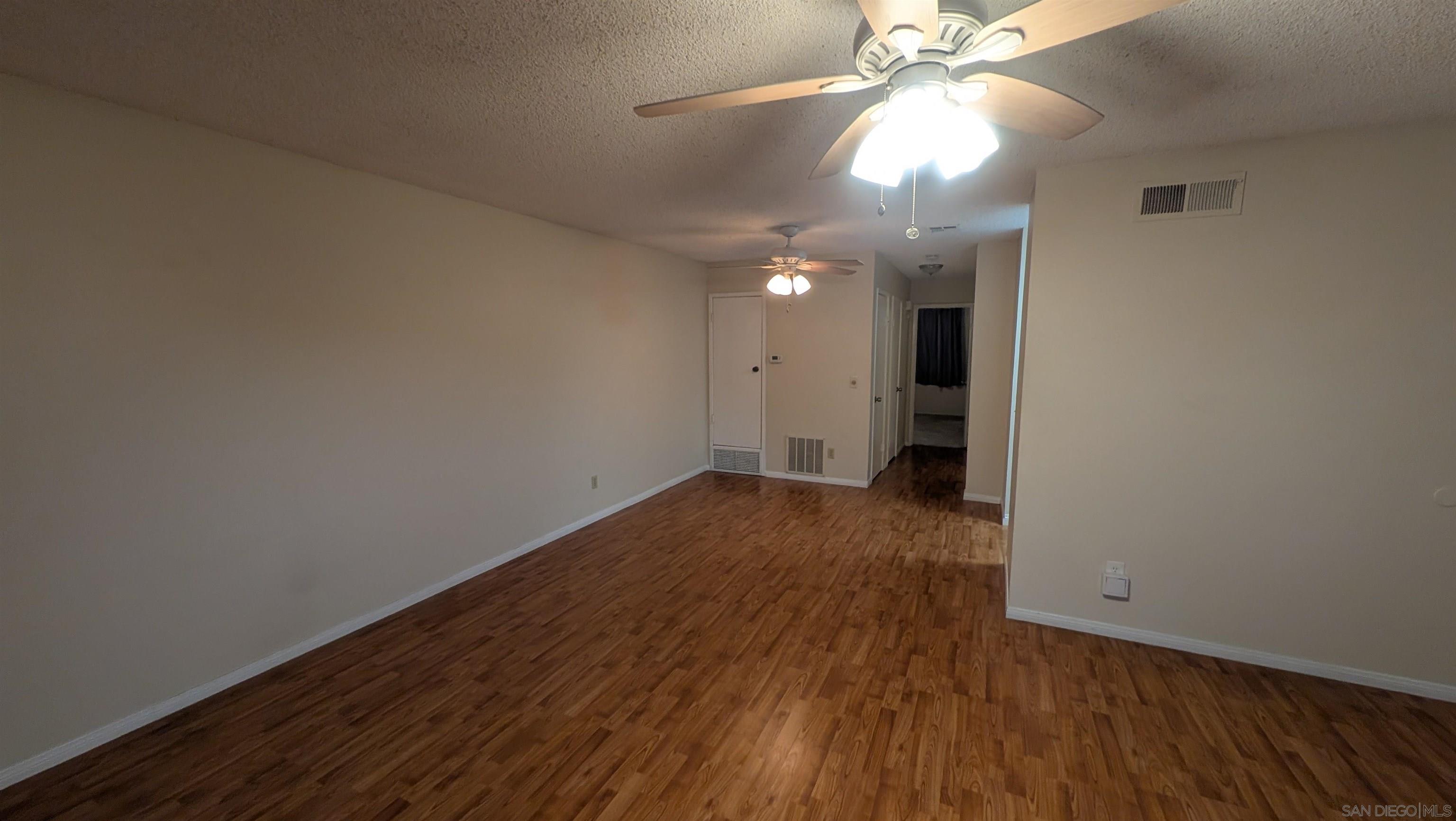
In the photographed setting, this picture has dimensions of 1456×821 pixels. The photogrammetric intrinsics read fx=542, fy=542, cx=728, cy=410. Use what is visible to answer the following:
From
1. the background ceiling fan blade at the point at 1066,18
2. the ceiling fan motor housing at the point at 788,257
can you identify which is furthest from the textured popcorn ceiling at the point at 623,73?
the ceiling fan motor housing at the point at 788,257

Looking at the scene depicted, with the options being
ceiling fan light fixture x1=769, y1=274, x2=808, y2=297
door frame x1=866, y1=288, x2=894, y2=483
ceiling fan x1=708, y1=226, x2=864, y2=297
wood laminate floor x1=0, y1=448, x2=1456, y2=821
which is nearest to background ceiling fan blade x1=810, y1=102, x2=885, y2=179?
wood laminate floor x1=0, y1=448, x2=1456, y2=821

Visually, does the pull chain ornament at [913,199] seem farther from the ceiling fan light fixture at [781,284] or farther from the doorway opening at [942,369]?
the doorway opening at [942,369]

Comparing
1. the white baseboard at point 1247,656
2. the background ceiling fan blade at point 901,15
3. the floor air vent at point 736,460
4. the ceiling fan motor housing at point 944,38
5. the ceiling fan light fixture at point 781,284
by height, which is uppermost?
the ceiling fan motor housing at point 944,38

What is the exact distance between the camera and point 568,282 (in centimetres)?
424

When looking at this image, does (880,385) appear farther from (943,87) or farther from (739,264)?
(943,87)

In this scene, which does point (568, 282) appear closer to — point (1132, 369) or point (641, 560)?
point (641, 560)

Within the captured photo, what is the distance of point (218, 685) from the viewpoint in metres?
2.41

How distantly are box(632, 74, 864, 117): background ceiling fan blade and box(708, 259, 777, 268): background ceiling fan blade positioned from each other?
4368 mm

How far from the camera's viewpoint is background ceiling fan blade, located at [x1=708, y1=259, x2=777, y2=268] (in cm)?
586

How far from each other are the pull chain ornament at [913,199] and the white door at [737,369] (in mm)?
2358

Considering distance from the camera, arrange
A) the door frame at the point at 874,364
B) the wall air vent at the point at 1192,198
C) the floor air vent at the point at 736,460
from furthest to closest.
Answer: the floor air vent at the point at 736,460, the door frame at the point at 874,364, the wall air vent at the point at 1192,198

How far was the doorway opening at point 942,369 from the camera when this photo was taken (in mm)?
9766

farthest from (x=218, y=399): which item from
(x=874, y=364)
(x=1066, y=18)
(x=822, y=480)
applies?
(x=874, y=364)

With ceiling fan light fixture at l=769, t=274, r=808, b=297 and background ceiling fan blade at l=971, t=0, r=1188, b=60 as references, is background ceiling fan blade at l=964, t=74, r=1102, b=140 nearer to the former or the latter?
background ceiling fan blade at l=971, t=0, r=1188, b=60
